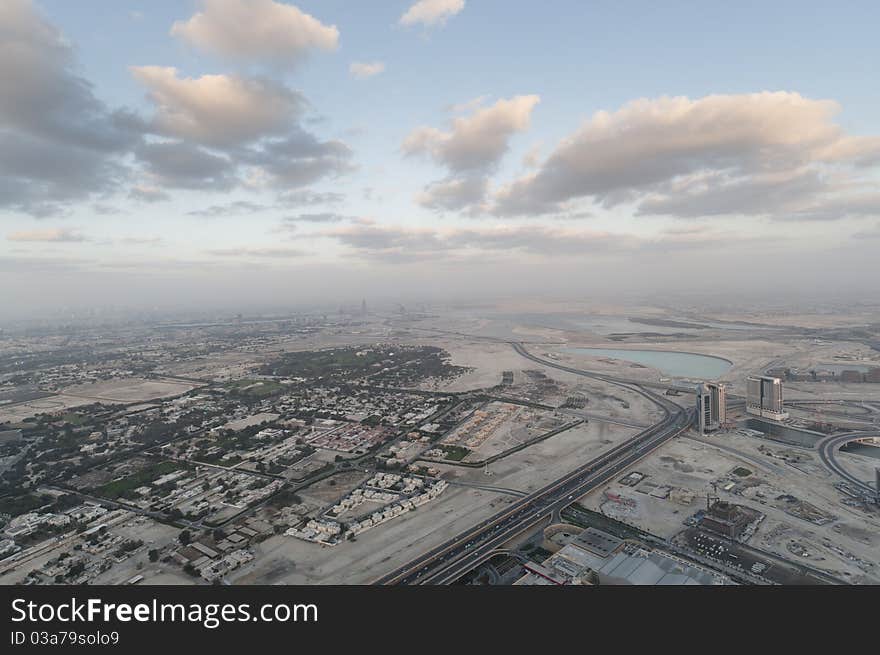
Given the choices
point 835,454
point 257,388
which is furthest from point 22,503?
point 835,454

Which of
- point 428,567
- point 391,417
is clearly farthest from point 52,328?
point 428,567

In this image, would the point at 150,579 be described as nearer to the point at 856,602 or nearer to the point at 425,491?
the point at 425,491

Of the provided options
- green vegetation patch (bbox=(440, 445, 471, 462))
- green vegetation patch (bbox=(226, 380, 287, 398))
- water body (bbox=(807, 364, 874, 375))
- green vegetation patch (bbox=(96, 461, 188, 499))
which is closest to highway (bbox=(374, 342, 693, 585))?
green vegetation patch (bbox=(440, 445, 471, 462))

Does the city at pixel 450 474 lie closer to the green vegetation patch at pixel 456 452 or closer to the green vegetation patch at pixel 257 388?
the green vegetation patch at pixel 456 452

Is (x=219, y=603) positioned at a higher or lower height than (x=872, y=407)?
higher

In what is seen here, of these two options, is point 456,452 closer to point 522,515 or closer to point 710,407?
point 522,515
